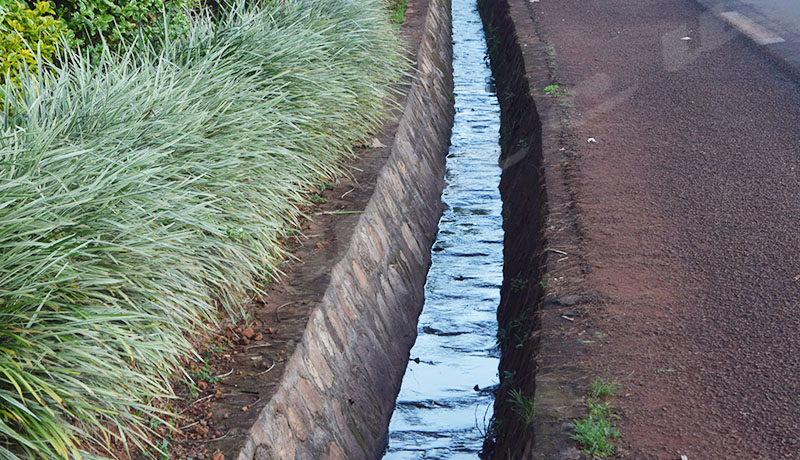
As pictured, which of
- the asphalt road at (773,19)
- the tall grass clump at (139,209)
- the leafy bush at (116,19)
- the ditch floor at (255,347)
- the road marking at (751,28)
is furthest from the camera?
the road marking at (751,28)

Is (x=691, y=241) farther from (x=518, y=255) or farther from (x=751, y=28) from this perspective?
(x=751, y=28)

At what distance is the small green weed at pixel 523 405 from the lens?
433cm

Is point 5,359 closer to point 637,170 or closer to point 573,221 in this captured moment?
point 573,221

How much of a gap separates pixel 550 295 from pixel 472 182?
4069 millimetres

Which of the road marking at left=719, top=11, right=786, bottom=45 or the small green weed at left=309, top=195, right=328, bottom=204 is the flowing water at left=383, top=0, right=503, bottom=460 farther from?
the road marking at left=719, top=11, right=786, bottom=45

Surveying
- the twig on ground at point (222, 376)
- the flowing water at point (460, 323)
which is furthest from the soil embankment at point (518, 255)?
the twig on ground at point (222, 376)

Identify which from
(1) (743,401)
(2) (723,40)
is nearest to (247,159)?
(1) (743,401)

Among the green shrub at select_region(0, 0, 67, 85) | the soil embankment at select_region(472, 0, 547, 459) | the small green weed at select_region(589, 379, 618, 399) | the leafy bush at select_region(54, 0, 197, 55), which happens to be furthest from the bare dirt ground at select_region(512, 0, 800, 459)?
the green shrub at select_region(0, 0, 67, 85)

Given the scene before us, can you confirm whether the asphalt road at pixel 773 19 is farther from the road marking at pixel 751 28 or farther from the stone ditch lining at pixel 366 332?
the stone ditch lining at pixel 366 332

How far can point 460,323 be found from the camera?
266 inches

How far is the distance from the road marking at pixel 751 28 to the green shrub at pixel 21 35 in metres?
8.35

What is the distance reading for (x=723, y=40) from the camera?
1081cm

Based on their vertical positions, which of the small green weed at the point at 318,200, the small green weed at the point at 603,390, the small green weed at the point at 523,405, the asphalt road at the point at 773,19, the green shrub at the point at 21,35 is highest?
the green shrub at the point at 21,35

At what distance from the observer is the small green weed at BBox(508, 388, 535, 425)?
171 inches
